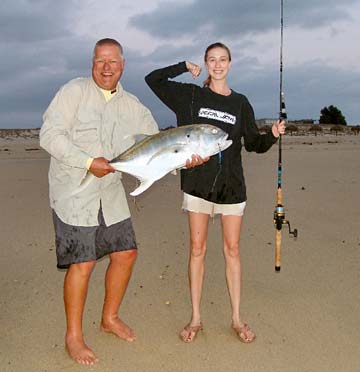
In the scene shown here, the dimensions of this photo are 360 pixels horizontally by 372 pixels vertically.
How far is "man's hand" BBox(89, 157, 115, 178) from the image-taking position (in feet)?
12.5

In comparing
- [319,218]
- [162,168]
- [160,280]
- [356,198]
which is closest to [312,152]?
[356,198]

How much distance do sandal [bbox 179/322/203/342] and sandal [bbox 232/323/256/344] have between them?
321 millimetres

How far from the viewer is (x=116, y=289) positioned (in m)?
4.40

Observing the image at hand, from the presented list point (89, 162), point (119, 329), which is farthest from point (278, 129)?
point (119, 329)

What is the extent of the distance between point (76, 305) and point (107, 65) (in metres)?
1.79

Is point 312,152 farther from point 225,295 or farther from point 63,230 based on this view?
point 63,230

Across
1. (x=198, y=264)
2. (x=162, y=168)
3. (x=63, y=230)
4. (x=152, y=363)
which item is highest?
(x=162, y=168)

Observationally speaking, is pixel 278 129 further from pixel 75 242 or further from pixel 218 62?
pixel 75 242

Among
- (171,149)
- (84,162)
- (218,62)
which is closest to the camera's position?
(84,162)

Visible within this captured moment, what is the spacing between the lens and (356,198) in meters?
9.79

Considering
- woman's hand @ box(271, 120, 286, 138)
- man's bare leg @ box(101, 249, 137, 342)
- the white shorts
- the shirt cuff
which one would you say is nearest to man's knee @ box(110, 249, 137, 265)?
man's bare leg @ box(101, 249, 137, 342)

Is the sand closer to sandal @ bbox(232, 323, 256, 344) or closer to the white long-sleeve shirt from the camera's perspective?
sandal @ bbox(232, 323, 256, 344)

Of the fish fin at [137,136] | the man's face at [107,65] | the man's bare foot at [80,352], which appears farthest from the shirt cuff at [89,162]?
the man's bare foot at [80,352]

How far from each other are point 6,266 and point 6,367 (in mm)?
2276
